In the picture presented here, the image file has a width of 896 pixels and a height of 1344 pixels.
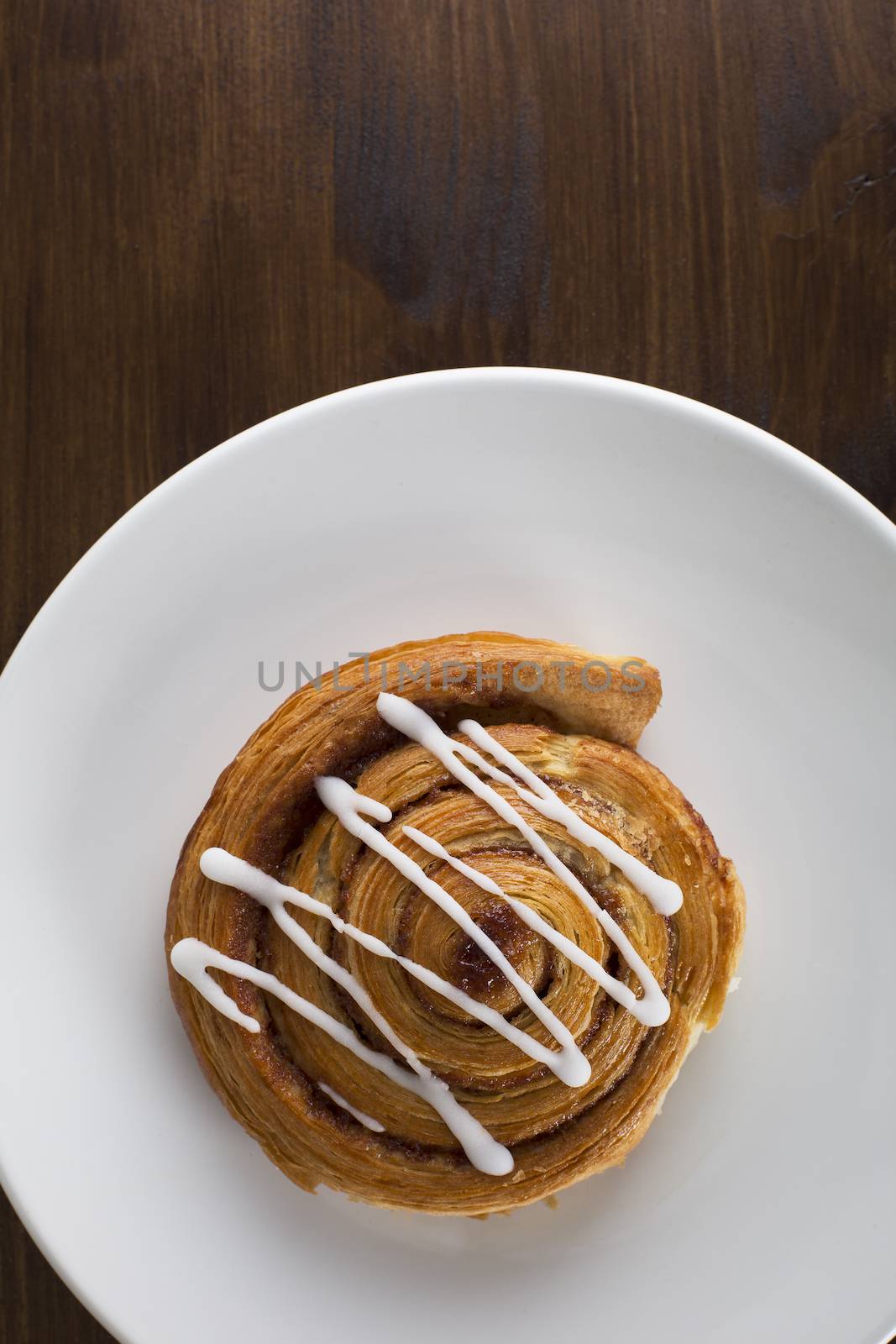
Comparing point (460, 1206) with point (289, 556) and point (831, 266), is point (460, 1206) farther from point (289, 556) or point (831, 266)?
point (831, 266)

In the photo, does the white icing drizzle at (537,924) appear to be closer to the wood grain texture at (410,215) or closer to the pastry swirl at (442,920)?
the pastry swirl at (442,920)

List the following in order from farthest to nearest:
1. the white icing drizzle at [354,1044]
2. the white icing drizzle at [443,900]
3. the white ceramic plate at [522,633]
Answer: the white ceramic plate at [522,633] < the white icing drizzle at [354,1044] < the white icing drizzle at [443,900]

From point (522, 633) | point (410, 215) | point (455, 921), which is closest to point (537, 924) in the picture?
point (455, 921)

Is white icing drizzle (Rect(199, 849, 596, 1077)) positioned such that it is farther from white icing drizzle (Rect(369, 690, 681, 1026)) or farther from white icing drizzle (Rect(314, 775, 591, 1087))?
white icing drizzle (Rect(369, 690, 681, 1026))

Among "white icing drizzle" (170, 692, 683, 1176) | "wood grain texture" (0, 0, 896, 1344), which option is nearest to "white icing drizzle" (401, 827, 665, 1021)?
"white icing drizzle" (170, 692, 683, 1176)

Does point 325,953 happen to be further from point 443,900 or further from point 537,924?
point 537,924

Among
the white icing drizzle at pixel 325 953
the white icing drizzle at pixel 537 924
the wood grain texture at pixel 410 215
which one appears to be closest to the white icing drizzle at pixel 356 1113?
the white icing drizzle at pixel 325 953

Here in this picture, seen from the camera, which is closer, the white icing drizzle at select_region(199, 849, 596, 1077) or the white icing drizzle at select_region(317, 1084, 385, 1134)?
the white icing drizzle at select_region(199, 849, 596, 1077)
